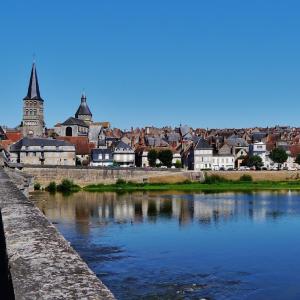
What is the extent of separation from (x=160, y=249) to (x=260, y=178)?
139ft

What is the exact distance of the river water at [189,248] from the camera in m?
13.0

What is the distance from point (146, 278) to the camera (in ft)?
45.1

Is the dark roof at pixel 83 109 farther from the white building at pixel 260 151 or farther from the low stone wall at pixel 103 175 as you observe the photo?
the low stone wall at pixel 103 175

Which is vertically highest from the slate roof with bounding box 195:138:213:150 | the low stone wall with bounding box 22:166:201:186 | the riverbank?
the slate roof with bounding box 195:138:213:150

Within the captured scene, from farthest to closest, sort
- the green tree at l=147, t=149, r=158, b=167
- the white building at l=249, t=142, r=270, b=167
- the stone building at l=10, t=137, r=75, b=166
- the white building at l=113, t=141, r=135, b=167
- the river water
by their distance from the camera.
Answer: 1. the white building at l=249, t=142, r=270, b=167
2. the white building at l=113, t=141, r=135, b=167
3. the green tree at l=147, t=149, r=158, b=167
4. the stone building at l=10, t=137, r=75, b=166
5. the river water

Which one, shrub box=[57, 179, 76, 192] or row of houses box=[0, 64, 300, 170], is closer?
shrub box=[57, 179, 76, 192]

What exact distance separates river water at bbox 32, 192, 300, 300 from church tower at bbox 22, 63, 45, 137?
147 ft

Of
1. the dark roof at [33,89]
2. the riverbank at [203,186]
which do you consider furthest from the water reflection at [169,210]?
the dark roof at [33,89]

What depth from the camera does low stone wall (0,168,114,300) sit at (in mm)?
3402

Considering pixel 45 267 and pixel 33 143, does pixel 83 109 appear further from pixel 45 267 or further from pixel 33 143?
pixel 45 267

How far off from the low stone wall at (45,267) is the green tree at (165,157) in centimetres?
6505

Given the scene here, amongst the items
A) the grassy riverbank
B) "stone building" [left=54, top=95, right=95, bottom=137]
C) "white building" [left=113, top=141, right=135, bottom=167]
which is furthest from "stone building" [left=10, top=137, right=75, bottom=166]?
"stone building" [left=54, top=95, right=95, bottom=137]

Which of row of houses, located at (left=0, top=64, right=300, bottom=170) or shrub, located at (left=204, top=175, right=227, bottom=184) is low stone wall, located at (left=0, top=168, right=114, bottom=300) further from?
row of houses, located at (left=0, top=64, right=300, bottom=170)

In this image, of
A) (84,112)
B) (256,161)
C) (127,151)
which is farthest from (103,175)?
(84,112)
